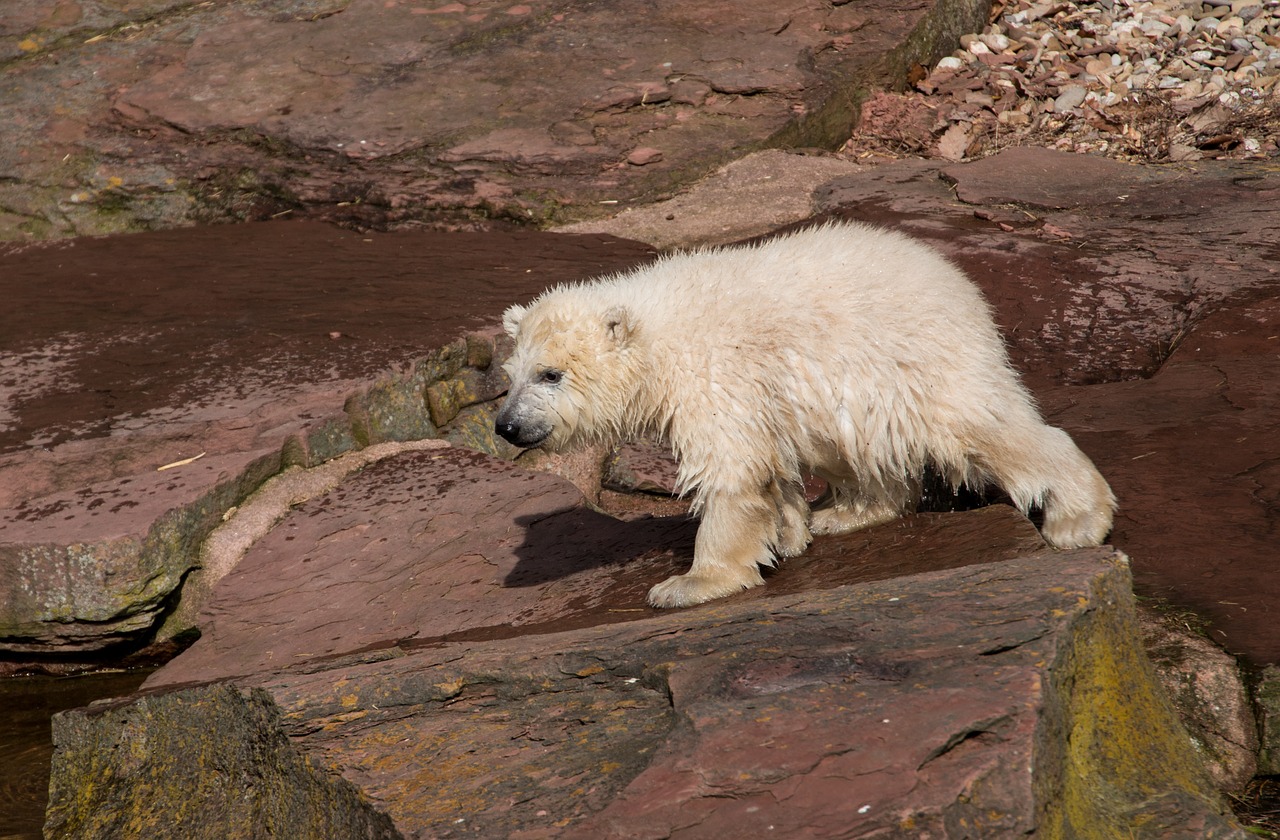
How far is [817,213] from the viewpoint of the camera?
7641 mm

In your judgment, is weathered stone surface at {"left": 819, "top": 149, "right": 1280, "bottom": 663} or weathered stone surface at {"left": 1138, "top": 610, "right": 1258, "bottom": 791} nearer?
weathered stone surface at {"left": 1138, "top": 610, "right": 1258, "bottom": 791}

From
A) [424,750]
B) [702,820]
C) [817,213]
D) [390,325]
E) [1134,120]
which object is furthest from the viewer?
[1134,120]

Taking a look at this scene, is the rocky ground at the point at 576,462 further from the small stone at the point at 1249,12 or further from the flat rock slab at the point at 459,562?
the small stone at the point at 1249,12

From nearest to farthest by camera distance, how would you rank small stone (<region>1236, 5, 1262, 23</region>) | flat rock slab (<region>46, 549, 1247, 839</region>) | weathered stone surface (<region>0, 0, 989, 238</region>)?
flat rock slab (<region>46, 549, 1247, 839</region>) < weathered stone surface (<region>0, 0, 989, 238</region>) < small stone (<region>1236, 5, 1262, 23</region>)

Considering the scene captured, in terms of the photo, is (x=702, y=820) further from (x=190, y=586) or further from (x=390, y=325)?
(x=390, y=325)

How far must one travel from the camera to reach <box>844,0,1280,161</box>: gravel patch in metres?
8.88

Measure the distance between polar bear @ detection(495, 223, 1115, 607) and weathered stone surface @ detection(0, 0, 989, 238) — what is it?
13.7 feet

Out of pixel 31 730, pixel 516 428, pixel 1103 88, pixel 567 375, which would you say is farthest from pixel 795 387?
pixel 1103 88

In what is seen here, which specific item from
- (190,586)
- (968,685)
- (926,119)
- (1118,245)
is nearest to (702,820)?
(968,685)

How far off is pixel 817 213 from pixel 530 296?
2082 mm

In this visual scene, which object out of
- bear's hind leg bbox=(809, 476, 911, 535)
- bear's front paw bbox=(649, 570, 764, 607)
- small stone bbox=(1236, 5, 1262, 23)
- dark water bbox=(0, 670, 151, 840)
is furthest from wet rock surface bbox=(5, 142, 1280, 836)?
small stone bbox=(1236, 5, 1262, 23)

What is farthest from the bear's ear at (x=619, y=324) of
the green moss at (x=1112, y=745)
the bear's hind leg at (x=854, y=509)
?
the green moss at (x=1112, y=745)

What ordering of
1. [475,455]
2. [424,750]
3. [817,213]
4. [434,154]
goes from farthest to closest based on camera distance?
[434,154] < [817,213] < [475,455] < [424,750]

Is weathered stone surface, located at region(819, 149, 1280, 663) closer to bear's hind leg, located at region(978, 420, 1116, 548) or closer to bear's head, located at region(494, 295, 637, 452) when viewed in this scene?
bear's hind leg, located at region(978, 420, 1116, 548)
